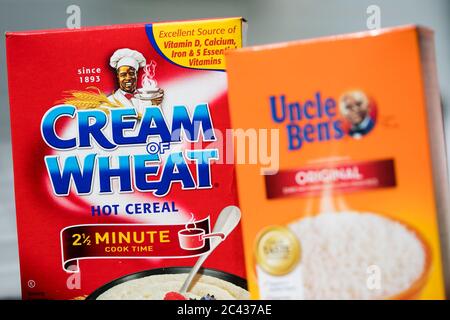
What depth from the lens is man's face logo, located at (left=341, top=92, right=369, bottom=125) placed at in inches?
33.3

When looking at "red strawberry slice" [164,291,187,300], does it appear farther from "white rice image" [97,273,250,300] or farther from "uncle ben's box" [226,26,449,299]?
"uncle ben's box" [226,26,449,299]

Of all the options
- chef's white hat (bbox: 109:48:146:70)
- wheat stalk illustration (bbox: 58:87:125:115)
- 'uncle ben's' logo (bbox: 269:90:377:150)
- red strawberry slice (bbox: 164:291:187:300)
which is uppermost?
chef's white hat (bbox: 109:48:146:70)

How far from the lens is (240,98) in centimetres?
89

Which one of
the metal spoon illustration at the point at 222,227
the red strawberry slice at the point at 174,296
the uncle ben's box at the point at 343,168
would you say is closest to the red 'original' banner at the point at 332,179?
the uncle ben's box at the point at 343,168

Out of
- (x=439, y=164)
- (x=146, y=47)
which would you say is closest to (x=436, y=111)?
(x=439, y=164)

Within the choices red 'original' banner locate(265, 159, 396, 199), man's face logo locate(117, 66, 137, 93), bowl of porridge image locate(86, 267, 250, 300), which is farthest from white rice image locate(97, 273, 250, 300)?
man's face logo locate(117, 66, 137, 93)

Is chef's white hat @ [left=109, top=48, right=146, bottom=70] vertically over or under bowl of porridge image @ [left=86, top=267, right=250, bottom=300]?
over

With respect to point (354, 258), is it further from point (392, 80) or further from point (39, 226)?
point (39, 226)

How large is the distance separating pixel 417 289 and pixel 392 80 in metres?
0.29

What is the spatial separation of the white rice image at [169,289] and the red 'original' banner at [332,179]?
211mm

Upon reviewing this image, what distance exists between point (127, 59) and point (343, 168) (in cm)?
40

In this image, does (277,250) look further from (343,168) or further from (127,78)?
(127,78)

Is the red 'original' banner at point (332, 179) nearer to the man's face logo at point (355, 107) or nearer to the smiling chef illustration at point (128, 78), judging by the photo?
the man's face logo at point (355, 107)

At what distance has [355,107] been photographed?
0.85 meters
